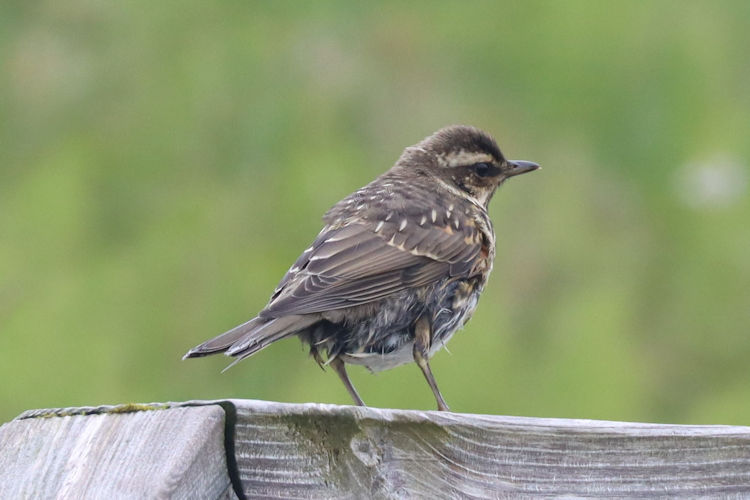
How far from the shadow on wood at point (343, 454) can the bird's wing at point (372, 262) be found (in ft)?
4.43

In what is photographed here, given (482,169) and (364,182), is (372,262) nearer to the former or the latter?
(482,169)

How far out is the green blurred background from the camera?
5.41m

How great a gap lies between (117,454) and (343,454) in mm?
408

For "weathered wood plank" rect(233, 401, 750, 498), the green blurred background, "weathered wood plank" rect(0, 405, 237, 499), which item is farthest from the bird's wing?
"weathered wood plank" rect(0, 405, 237, 499)

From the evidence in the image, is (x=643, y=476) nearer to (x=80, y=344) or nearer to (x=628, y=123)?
(x=80, y=344)

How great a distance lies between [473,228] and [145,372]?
4.92 ft

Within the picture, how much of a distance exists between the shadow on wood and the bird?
1163mm

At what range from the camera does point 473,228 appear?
480 centimetres

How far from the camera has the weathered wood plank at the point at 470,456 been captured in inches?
90.4

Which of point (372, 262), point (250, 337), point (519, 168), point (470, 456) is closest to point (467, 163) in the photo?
point (519, 168)

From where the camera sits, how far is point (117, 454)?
2.18 meters

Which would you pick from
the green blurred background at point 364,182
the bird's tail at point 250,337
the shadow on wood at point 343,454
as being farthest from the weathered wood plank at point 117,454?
the green blurred background at point 364,182

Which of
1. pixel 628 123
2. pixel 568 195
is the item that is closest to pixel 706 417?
pixel 568 195

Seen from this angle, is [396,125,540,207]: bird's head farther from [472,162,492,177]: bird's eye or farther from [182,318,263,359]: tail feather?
[182,318,263,359]: tail feather
